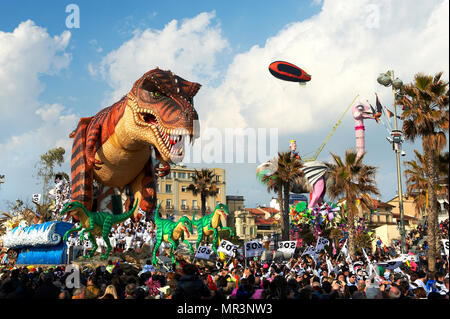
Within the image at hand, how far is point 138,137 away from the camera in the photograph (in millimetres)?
15898

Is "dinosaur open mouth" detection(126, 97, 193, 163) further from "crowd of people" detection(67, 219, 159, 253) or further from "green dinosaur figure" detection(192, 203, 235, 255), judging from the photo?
"crowd of people" detection(67, 219, 159, 253)

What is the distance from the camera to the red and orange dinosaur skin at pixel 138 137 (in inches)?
582

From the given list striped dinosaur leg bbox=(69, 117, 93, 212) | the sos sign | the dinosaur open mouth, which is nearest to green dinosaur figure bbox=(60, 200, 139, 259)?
striped dinosaur leg bbox=(69, 117, 93, 212)

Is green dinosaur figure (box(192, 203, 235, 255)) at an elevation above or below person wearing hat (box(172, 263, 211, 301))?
above

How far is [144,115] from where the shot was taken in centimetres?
1572

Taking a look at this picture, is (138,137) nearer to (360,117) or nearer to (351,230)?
(351,230)

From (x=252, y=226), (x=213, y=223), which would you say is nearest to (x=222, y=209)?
(x=213, y=223)

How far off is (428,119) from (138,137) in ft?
33.8

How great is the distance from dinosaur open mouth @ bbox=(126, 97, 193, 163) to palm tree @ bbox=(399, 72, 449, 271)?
8.42m

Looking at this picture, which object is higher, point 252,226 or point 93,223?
point 93,223

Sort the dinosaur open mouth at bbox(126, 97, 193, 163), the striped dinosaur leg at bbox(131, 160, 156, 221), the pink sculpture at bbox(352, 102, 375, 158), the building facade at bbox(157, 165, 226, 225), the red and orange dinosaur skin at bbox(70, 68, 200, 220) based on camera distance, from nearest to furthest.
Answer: the dinosaur open mouth at bbox(126, 97, 193, 163), the red and orange dinosaur skin at bbox(70, 68, 200, 220), the striped dinosaur leg at bbox(131, 160, 156, 221), the pink sculpture at bbox(352, 102, 375, 158), the building facade at bbox(157, 165, 226, 225)

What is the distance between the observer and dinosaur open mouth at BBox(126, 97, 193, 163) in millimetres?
14540

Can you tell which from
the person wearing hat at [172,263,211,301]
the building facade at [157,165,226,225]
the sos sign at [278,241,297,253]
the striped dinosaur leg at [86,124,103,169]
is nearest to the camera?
the person wearing hat at [172,263,211,301]
